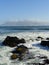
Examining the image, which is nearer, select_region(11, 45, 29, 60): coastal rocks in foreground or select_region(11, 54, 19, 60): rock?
select_region(11, 54, 19, 60): rock

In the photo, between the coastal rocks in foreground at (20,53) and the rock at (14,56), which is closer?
the rock at (14,56)

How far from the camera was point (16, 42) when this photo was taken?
1817cm

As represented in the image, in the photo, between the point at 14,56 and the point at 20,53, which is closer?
the point at 14,56

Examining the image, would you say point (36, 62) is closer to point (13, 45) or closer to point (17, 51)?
point (17, 51)

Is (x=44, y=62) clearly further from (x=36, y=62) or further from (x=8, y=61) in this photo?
(x=8, y=61)

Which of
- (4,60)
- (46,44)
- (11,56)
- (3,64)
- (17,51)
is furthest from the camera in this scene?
(46,44)

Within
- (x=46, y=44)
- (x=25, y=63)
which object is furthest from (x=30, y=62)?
(x=46, y=44)

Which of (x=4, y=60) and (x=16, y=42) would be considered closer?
(x=4, y=60)

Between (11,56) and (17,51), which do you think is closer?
(11,56)

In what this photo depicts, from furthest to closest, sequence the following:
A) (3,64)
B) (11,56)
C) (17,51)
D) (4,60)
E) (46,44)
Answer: (46,44) → (17,51) → (11,56) → (4,60) → (3,64)

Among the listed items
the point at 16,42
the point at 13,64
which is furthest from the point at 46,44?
the point at 13,64

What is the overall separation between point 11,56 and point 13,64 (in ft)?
5.39

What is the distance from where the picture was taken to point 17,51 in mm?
14703

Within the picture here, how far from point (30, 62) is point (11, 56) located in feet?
6.04
